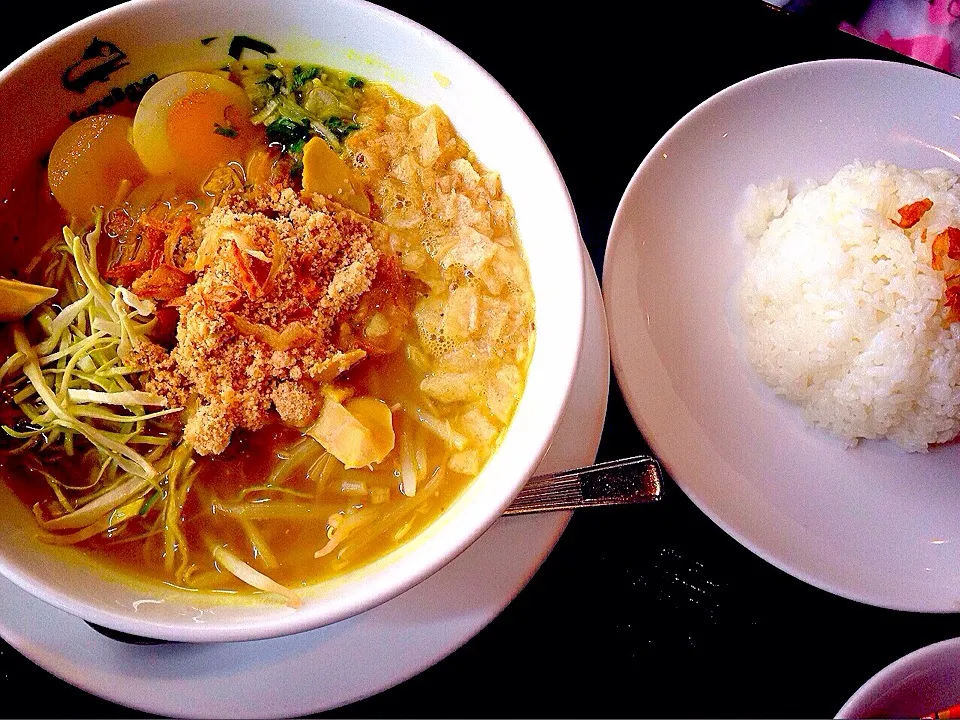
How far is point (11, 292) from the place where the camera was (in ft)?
4.49

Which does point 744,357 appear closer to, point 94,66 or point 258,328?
point 258,328

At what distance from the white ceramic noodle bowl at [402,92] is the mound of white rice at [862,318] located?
74cm

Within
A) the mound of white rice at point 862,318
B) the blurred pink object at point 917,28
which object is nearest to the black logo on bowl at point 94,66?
the mound of white rice at point 862,318

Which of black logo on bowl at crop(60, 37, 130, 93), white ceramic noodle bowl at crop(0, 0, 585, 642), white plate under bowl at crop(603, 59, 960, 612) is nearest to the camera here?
white ceramic noodle bowl at crop(0, 0, 585, 642)

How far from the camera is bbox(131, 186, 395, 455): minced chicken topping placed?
53.6 inches

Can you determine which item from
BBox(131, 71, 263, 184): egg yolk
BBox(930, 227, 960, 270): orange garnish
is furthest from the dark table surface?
BBox(930, 227, 960, 270): orange garnish

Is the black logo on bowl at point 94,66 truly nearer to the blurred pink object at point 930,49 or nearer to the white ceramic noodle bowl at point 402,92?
the white ceramic noodle bowl at point 402,92

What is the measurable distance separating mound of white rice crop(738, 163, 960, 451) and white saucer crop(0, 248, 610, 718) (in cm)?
81

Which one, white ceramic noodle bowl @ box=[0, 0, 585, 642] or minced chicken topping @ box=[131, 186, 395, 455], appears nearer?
white ceramic noodle bowl @ box=[0, 0, 585, 642]

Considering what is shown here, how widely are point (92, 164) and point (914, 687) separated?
6.33 feet

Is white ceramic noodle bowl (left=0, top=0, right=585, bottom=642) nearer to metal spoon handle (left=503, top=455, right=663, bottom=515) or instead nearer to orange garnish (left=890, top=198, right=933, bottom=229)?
metal spoon handle (left=503, top=455, right=663, bottom=515)

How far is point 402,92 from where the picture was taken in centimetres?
160

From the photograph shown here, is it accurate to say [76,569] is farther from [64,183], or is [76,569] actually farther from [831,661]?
[831,661]

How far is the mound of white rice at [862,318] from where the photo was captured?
1.81 m
